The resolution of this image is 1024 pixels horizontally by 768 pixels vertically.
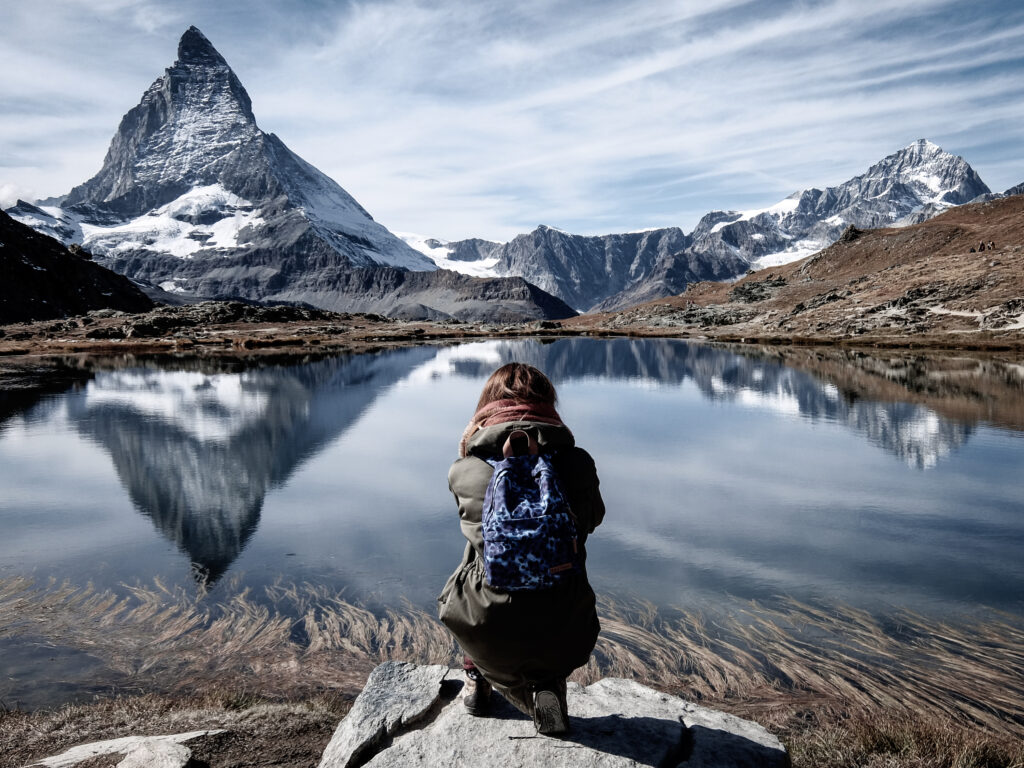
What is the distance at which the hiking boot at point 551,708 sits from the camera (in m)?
5.49

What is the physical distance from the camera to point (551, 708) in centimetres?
554

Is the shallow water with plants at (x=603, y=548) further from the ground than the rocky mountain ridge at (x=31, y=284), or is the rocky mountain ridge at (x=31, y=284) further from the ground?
the rocky mountain ridge at (x=31, y=284)

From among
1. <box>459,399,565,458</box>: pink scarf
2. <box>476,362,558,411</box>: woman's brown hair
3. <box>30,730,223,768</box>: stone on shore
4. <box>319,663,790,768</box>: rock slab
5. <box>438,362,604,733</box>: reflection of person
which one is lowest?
<box>30,730,223,768</box>: stone on shore

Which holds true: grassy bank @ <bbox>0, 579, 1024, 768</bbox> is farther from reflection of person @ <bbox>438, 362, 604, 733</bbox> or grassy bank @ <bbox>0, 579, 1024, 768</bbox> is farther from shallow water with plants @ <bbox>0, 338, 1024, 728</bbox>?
reflection of person @ <bbox>438, 362, 604, 733</bbox>

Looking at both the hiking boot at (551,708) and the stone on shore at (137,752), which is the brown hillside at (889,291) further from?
the stone on shore at (137,752)

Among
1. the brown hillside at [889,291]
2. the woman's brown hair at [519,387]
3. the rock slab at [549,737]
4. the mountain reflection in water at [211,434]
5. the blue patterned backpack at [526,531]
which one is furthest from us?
the brown hillside at [889,291]

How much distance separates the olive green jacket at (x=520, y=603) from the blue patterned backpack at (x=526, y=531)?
0.45 ft

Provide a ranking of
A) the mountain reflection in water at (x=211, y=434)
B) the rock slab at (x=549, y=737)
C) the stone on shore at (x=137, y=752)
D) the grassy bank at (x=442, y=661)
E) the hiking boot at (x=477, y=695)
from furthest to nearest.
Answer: the mountain reflection in water at (x=211, y=434), the grassy bank at (x=442, y=661), the hiking boot at (x=477, y=695), the stone on shore at (x=137, y=752), the rock slab at (x=549, y=737)

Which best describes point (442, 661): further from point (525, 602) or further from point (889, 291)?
point (889, 291)

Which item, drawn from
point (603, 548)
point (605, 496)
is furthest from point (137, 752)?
point (605, 496)

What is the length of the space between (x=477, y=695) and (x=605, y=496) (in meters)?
12.3

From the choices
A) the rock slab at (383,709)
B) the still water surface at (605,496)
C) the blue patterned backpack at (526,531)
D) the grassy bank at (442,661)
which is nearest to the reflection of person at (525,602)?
the blue patterned backpack at (526,531)

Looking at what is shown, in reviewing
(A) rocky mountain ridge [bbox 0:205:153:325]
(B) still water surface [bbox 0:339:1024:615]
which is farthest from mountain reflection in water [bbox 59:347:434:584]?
(A) rocky mountain ridge [bbox 0:205:153:325]

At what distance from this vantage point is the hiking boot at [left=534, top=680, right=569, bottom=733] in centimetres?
549
